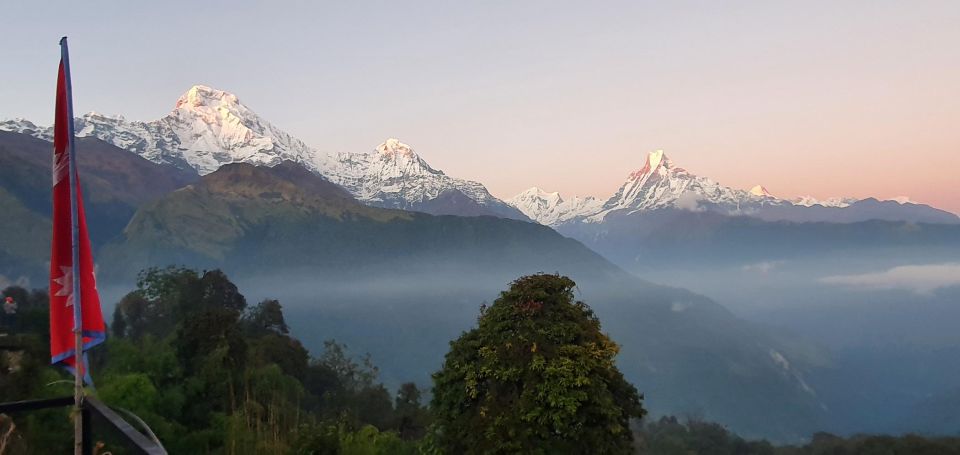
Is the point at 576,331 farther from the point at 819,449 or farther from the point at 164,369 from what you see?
the point at 819,449

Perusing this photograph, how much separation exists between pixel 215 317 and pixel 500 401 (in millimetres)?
25070

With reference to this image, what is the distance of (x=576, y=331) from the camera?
17625 mm

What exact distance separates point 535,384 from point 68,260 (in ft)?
44.0

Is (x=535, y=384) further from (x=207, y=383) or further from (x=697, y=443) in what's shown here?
(x=697, y=443)

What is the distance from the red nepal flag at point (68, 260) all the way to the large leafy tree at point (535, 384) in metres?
12.3

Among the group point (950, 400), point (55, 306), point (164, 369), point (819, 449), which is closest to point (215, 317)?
point (164, 369)

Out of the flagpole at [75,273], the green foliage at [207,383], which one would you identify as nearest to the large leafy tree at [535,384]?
the green foliage at [207,383]

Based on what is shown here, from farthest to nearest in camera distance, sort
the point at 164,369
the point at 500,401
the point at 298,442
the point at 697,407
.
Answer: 1. the point at 697,407
2. the point at 164,369
3. the point at 500,401
4. the point at 298,442

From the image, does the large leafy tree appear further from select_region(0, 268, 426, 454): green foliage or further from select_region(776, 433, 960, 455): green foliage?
select_region(776, 433, 960, 455): green foliage

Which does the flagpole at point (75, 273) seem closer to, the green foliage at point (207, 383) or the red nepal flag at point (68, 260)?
the red nepal flag at point (68, 260)

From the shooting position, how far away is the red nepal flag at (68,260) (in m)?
4.33

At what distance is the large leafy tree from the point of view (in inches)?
625

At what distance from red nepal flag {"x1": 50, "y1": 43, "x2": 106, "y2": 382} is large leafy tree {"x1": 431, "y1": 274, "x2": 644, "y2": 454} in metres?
12.3

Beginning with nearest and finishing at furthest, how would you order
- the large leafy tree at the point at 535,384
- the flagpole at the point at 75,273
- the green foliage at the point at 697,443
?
the flagpole at the point at 75,273, the large leafy tree at the point at 535,384, the green foliage at the point at 697,443
